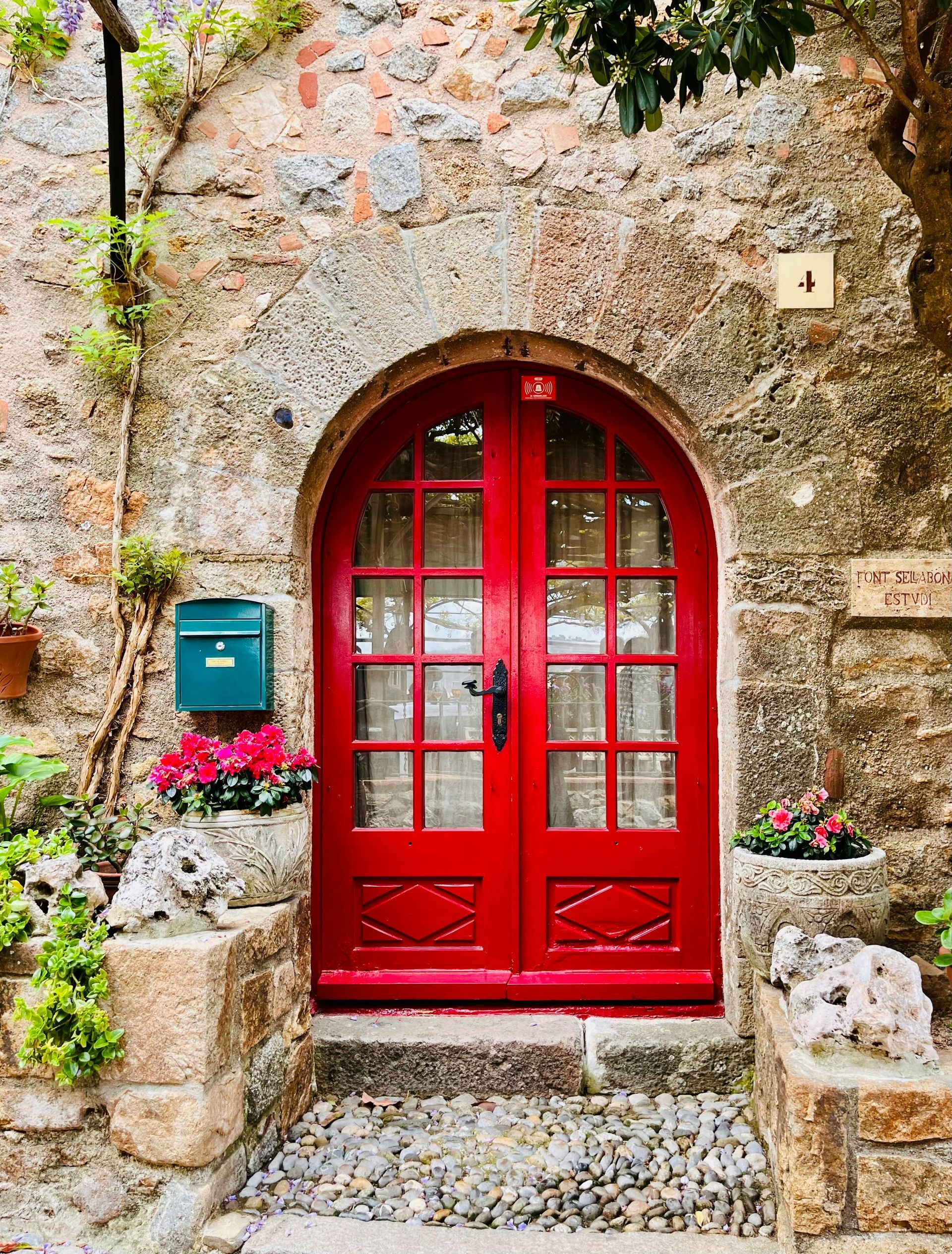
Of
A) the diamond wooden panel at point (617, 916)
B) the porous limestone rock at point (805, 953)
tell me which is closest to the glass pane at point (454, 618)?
the diamond wooden panel at point (617, 916)

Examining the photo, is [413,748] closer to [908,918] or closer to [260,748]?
[260,748]

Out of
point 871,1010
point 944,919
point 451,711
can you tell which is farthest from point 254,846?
point 944,919

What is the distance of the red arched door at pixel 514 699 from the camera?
3000 millimetres

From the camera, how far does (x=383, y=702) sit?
3.08 m

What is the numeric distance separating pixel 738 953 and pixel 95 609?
91.8 inches

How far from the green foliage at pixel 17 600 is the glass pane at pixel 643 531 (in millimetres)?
1907

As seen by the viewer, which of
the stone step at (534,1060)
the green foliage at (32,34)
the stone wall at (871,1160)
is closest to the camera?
the stone wall at (871,1160)

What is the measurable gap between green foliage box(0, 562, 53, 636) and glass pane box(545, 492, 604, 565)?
1.68 meters

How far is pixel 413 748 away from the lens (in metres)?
3.04

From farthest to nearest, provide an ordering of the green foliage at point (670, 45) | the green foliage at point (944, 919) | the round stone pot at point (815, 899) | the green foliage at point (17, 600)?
the green foliage at point (17, 600) < the round stone pot at point (815, 899) < the green foliage at point (944, 919) < the green foliage at point (670, 45)

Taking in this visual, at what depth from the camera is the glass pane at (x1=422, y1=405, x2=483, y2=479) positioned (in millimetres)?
3086

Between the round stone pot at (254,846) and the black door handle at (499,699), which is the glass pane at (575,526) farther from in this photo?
the round stone pot at (254,846)

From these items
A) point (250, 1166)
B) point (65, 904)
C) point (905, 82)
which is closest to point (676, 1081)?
point (250, 1166)

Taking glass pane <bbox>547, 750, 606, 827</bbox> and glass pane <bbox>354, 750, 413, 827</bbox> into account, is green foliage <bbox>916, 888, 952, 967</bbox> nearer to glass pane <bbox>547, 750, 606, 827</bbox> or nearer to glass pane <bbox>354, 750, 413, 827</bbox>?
glass pane <bbox>547, 750, 606, 827</bbox>
